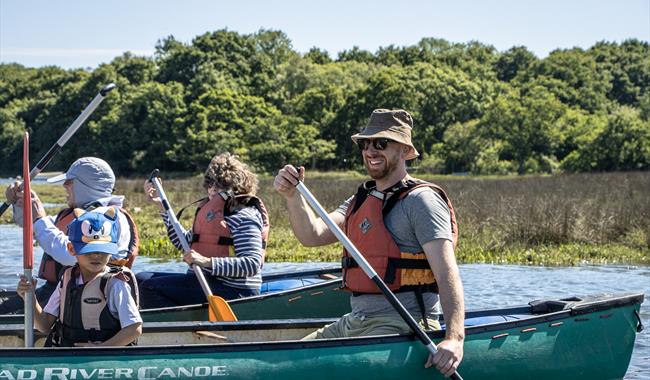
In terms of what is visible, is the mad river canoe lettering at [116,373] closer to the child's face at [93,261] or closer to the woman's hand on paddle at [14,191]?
the child's face at [93,261]

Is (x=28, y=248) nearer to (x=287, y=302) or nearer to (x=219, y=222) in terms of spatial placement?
(x=219, y=222)

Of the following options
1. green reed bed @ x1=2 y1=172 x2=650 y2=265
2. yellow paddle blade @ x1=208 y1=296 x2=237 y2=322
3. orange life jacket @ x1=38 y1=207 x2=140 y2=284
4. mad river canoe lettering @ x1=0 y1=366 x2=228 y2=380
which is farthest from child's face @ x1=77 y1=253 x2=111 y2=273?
green reed bed @ x1=2 y1=172 x2=650 y2=265

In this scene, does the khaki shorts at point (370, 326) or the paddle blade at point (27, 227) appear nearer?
the paddle blade at point (27, 227)

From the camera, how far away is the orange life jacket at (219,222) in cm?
652

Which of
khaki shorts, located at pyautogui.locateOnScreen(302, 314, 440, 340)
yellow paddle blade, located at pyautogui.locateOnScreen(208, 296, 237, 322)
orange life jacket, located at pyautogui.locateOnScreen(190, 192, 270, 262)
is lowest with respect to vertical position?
yellow paddle blade, located at pyautogui.locateOnScreen(208, 296, 237, 322)

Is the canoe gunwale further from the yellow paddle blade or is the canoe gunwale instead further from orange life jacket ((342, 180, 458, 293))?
the yellow paddle blade

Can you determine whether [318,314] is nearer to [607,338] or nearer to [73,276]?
[607,338]

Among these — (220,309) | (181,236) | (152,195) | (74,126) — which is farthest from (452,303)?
(74,126)

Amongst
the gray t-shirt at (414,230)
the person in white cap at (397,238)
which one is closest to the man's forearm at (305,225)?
the person in white cap at (397,238)

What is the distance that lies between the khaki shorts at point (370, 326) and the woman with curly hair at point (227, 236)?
4.86ft

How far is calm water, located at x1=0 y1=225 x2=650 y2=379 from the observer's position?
34.1 feet

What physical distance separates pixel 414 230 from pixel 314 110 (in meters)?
57.1

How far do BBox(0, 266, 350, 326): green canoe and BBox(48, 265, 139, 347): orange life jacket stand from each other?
162cm

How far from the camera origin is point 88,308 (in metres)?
4.47
